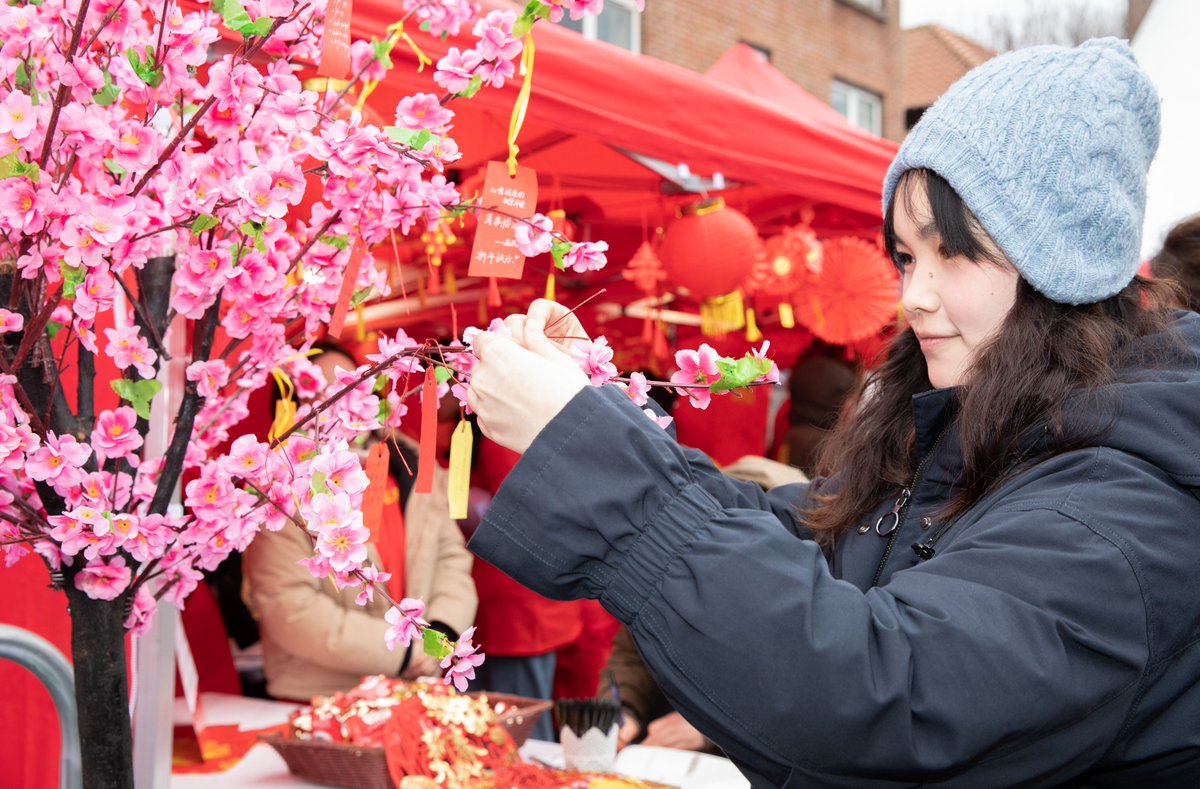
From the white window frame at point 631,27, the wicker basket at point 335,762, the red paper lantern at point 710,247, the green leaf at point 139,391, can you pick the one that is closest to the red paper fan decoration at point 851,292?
the red paper lantern at point 710,247

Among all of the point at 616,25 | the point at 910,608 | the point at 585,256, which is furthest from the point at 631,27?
the point at 910,608

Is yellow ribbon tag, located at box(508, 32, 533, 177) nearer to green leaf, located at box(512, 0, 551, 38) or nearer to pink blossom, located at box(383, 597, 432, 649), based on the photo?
green leaf, located at box(512, 0, 551, 38)

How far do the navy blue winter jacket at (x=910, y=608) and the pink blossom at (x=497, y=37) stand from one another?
1.55 feet

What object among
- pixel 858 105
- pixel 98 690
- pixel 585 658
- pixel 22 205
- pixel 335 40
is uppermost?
pixel 335 40

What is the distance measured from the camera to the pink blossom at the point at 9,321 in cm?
103

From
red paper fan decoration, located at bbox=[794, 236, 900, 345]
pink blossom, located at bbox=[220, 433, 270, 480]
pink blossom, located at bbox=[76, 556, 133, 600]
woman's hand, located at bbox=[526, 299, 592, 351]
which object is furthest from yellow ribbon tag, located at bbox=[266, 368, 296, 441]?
red paper fan decoration, located at bbox=[794, 236, 900, 345]

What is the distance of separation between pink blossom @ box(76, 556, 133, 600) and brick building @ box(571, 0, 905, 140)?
8590mm

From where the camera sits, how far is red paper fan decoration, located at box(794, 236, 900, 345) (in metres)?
4.23

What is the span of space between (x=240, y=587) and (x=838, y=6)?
10.9 metres

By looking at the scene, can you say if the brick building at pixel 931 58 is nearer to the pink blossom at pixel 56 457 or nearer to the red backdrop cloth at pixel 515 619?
the red backdrop cloth at pixel 515 619

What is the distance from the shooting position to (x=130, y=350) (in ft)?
3.79

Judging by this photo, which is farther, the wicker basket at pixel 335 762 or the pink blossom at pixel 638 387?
the wicker basket at pixel 335 762

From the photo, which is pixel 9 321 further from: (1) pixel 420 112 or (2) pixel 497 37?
(2) pixel 497 37

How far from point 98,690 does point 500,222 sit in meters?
0.72
